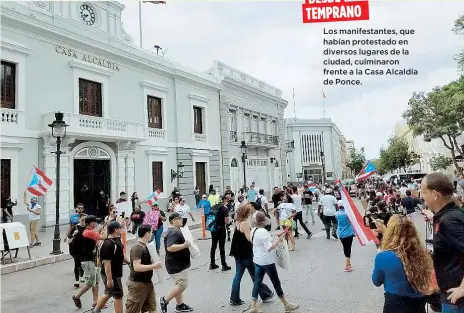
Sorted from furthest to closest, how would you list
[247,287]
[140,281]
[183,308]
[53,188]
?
[53,188] < [247,287] < [183,308] < [140,281]

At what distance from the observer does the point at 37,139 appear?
15.0 m

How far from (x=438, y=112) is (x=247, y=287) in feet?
79.1

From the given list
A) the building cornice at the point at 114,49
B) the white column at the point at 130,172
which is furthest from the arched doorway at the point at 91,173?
the building cornice at the point at 114,49

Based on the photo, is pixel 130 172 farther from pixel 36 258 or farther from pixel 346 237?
pixel 346 237

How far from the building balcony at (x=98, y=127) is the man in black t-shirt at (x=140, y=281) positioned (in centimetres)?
1195

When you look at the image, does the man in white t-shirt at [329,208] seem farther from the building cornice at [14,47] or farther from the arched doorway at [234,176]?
the arched doorway at [234,176]

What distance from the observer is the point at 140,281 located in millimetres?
4770

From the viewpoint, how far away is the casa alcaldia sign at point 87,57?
1617 centimetres

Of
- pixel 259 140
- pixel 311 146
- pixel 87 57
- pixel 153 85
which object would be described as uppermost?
pixel 311 146

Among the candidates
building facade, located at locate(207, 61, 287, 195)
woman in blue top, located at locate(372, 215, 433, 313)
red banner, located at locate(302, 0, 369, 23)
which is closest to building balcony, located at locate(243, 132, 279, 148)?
building facade, located at locate(207, 61, 287, 195)

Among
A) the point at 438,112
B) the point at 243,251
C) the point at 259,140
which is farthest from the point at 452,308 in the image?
the point at 259,140

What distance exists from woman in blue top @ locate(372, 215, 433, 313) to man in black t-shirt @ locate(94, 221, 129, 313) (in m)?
3.50

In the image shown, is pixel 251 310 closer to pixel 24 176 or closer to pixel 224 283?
pixel 224 283

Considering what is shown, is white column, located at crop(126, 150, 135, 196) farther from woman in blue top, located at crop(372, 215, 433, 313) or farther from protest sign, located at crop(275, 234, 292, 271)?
woman in blue top, located at crop(372, 215, 433, 313)
